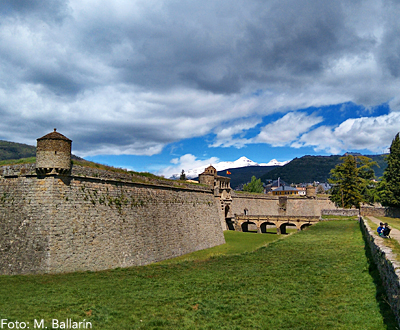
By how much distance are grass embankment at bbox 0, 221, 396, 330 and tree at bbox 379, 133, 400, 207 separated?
38066 millimetres

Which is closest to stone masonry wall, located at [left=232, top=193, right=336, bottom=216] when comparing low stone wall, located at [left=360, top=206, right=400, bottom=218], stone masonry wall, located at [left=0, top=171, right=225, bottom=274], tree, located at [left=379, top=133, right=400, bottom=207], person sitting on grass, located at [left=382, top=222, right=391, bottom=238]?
low stone wall, located at [left=360, top=206, right=400, bottom=218]

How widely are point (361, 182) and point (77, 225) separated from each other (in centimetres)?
6449

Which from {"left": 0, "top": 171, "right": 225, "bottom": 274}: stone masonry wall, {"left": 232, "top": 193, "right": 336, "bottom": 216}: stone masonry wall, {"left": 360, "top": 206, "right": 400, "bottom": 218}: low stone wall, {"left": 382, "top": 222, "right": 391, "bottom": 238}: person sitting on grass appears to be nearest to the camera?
{"left": 382, "top": 222, "right": 391, "bottom": 238}: person sitting on grass

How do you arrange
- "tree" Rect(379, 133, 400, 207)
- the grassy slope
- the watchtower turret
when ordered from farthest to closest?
the grassy slope < "tree" Rect(379, 133, 400, 207) < the watchtower turret

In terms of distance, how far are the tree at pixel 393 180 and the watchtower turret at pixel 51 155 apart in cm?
5034

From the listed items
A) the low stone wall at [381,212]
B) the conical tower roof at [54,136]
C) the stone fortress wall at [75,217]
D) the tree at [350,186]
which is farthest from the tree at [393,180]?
the conical tower roof at [54,136]

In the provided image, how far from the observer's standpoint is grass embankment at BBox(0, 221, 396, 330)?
998 centimetres

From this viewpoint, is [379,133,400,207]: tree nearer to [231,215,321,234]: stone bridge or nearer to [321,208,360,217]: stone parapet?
[321,208,360,217]: stone parapet

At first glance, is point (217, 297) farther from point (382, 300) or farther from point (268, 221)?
point (268, 221)

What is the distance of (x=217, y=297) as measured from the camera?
12.6 m

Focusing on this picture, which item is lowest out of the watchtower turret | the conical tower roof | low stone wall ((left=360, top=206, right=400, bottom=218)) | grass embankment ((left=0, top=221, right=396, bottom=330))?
grass embankment ((left=0, top=221, right=396, bottom=330))

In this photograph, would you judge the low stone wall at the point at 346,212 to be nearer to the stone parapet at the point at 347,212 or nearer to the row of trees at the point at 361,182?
the stone parapet at the point at 347,212

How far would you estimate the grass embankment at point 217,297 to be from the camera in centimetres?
998

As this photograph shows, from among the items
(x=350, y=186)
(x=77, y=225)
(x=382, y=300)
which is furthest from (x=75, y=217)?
(x=350, y=186)
